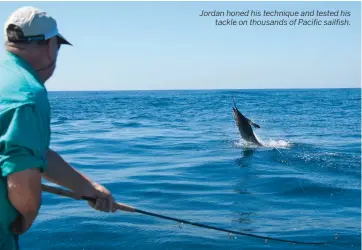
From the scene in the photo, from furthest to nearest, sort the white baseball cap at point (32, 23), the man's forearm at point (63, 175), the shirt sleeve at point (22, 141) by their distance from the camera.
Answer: the man's forearm at point (63, 175) → the white baseball cap at point (32, 23) → the shirt sleeve at point (22, 141)

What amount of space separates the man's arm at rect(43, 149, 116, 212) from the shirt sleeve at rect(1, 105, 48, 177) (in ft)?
2.10

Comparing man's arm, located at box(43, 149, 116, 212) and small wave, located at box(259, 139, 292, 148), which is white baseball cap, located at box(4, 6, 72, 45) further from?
small wave, located at box(259, 139, 292, 148)

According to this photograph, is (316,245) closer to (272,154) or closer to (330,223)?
(330,223)

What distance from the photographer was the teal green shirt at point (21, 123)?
2.23m

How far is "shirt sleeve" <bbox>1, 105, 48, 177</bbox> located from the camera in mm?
2221

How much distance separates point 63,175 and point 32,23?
38.8 inches

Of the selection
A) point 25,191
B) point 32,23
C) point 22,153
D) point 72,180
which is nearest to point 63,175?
point 72,180

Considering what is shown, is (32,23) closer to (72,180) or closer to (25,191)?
(25,191)

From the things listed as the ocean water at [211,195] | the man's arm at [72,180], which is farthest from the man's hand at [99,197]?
the ocean water at [211,195]

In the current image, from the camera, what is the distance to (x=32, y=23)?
2.46m

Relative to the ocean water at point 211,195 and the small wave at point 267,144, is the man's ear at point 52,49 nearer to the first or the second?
the ocean water at point 211,195

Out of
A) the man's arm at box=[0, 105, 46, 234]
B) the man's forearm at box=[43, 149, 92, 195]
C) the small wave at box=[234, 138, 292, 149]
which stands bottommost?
the small wave at box=[234, 138, 292, 149]

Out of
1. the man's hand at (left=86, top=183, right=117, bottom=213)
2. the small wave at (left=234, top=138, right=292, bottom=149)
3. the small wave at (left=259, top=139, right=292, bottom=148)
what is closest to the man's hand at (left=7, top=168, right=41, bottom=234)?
the man's hand at (left=86, top=183, right=117, bottom=213)

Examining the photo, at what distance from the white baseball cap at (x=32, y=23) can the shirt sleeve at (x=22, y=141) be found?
446 millimetres
